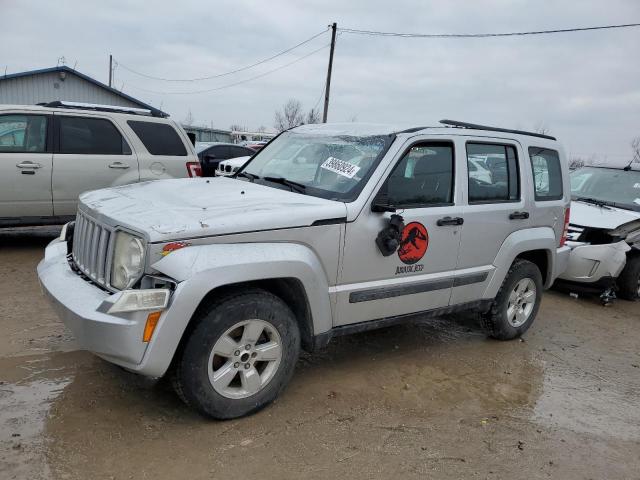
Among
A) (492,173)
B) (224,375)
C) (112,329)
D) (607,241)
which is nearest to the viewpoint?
(112,329)

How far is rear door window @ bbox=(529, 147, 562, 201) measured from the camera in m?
5.01

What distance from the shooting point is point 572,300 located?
7176mm

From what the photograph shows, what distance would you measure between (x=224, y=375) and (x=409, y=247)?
63.6 inches

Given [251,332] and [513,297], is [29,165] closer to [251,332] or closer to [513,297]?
[251,332]

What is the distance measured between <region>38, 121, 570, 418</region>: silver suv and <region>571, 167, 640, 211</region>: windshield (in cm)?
329

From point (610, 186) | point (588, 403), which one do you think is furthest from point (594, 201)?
point (588, 403)

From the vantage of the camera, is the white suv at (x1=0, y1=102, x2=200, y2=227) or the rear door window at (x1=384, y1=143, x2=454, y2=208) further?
the white suv at (x1=0, y1=102, x2=200, y2=227)

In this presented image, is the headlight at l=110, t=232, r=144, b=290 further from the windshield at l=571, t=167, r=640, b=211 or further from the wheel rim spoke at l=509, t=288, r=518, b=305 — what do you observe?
the windshield at l=571, t=167, r=640, b=211

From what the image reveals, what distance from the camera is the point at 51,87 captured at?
824 inches

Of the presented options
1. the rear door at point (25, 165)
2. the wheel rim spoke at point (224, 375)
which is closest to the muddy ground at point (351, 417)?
the wheel rim spoke at point (224, 375)

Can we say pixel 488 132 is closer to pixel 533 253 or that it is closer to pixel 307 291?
pixel 533 253

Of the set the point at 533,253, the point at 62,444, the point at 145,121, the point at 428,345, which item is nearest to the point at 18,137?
the point at 145,121

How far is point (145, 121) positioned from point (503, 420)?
604cm

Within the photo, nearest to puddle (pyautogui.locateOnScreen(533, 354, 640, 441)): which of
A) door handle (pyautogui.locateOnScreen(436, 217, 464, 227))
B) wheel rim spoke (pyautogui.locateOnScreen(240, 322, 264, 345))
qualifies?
door handle (pyautogui.locateOnScreen(436, 217, 464, 227))
